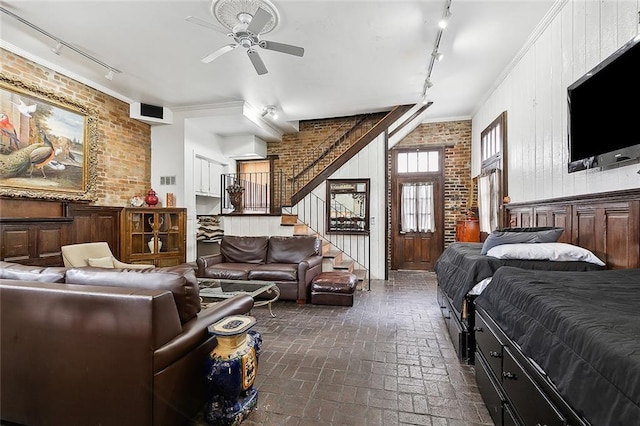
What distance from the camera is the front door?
706 cm

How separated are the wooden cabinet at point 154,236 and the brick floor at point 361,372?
2628mm

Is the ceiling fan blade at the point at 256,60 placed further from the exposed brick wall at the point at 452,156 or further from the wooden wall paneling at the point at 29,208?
the exposed brick wall at the point at 452,156

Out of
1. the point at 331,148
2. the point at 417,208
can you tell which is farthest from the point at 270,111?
the point at 417,208

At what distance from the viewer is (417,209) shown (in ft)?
23.5

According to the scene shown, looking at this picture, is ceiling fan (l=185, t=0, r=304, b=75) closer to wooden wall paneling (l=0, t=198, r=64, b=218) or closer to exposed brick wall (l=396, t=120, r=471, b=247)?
wooden wall paneling (l=0, t=198, r=64, b=218)

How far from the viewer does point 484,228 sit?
5574 mm

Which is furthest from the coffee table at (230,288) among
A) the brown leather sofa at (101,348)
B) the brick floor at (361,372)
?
the brown leather sofa at (101,348)

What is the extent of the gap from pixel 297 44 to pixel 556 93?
9.82 feet

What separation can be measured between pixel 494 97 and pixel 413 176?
7.79 ft

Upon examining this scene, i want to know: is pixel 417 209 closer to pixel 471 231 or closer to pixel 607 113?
pixel 471 231

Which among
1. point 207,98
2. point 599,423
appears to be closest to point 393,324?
point 599,423

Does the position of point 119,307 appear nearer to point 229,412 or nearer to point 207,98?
point 229,412

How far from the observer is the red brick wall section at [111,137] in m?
4.25

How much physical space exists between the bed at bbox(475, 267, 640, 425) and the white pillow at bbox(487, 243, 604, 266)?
518mm
